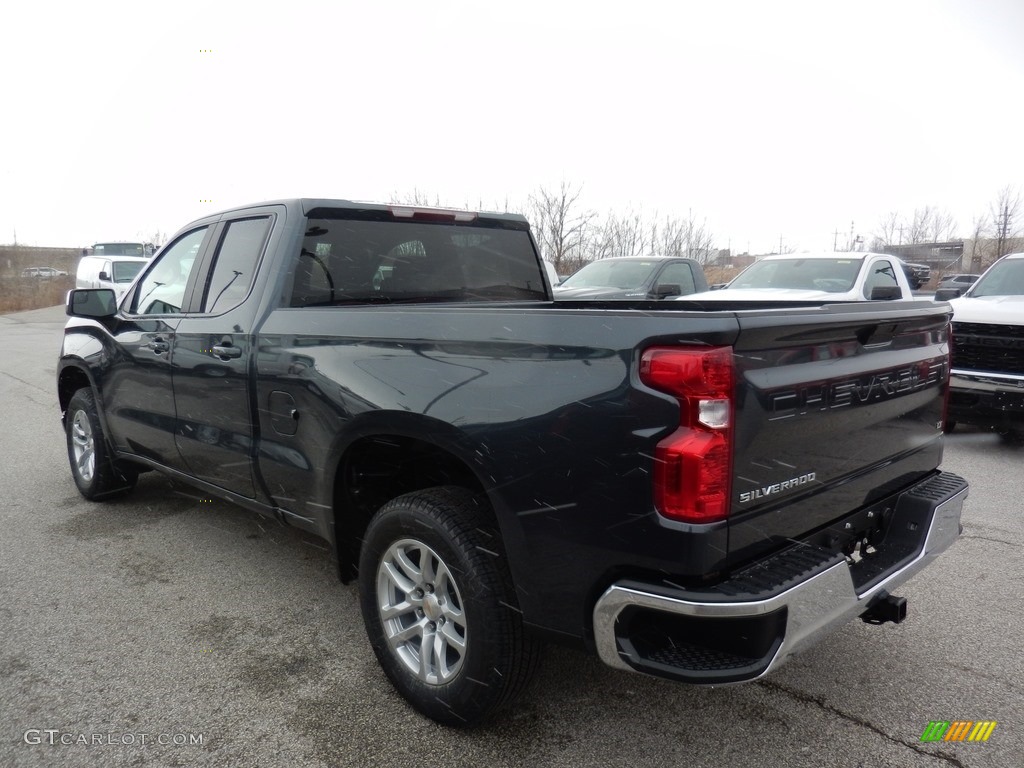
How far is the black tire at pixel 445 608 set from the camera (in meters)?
2.45

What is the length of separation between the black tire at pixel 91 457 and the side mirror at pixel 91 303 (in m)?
0.71

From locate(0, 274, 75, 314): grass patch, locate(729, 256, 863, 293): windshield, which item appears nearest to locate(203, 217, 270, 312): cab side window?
locate(729, 256, 863, 293): windshield

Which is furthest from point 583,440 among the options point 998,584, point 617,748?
point 998,584

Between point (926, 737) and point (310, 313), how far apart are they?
2.77 m

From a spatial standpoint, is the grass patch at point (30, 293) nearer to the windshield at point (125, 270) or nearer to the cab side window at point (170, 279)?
the windshield at point (125, 270)

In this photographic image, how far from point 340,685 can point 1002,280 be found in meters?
8.06

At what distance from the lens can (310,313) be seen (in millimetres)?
3164

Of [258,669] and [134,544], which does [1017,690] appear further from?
[134,544]

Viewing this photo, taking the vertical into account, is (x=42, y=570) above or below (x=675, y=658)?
below

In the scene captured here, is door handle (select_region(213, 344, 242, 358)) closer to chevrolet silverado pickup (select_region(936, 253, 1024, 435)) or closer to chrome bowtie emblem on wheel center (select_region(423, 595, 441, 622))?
chrome bowtie emblem on wheel center (select_region(423, 595, 441, 622))

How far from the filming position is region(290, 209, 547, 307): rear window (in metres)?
3.55

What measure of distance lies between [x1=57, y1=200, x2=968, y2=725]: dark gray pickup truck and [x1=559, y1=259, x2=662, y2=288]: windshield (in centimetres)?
838

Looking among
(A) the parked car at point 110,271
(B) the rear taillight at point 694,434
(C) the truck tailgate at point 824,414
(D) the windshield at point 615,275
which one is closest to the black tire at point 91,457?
(B) the rear taillight at point 694,434

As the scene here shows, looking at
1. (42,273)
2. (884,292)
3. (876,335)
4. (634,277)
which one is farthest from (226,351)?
(42,273)
